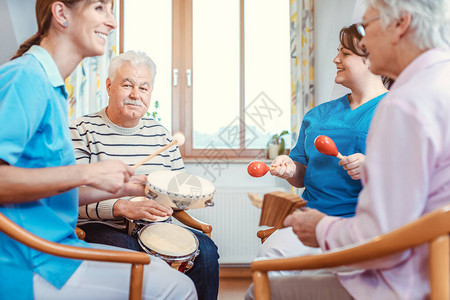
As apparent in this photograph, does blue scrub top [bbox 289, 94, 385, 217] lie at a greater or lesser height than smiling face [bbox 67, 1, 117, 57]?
lesser

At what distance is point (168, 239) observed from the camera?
1610 millimetres

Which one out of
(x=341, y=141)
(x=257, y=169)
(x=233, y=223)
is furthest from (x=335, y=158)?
(x=233, y=223)

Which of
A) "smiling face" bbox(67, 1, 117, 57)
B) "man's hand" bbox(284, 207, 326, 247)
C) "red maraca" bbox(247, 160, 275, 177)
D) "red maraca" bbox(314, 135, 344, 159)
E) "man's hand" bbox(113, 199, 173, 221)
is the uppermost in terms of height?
"smiling face" bbox(67, 1, 117, 57)

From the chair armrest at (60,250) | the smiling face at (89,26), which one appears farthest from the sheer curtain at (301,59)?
the chair armrest at (60,250)

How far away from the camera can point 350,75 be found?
170 cm

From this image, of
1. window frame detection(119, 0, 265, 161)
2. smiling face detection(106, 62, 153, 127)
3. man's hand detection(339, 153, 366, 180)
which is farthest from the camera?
window frame detection(119, 0, 265, 161)

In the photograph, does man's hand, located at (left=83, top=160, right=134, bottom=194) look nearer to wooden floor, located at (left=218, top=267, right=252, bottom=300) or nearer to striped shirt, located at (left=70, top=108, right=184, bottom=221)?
striped shirt, located at (left=70, top=108, right=184, bottom=221)

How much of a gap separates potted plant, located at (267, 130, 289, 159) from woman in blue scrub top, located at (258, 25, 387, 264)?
5.60 ft

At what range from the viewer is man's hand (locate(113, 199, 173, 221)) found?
166cm

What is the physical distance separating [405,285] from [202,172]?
2846 millimetres

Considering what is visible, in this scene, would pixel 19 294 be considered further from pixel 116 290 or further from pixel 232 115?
pixel 232 115

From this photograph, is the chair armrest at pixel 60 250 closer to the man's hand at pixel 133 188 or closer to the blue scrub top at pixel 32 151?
the blue scrub top at pixel 32 151

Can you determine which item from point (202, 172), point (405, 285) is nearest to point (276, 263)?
point (405, 285)

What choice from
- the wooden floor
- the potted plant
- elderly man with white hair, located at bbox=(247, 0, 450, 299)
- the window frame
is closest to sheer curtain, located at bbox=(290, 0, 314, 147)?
the potted plant
